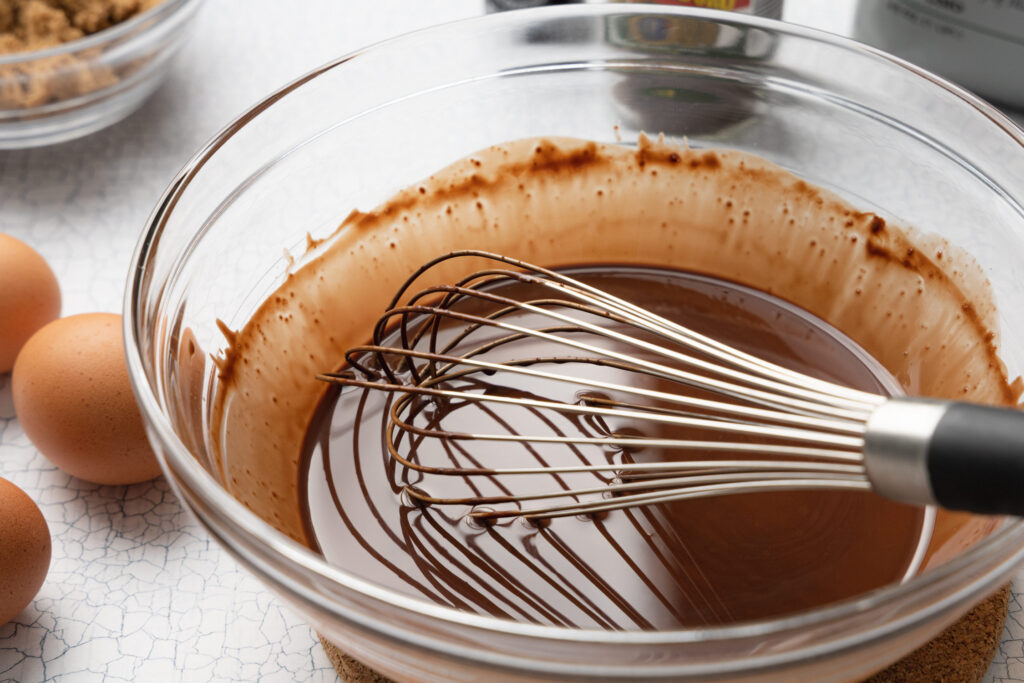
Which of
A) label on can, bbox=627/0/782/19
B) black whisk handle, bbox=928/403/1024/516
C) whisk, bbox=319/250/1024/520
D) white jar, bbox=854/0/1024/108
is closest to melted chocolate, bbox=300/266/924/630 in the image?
whisk, bbox=319/250/1024/520

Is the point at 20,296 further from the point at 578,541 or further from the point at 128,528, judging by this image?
the point at 578,541

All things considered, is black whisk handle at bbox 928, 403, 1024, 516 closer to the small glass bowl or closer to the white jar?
the white jar

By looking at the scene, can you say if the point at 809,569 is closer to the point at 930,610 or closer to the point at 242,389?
the point at 930,610

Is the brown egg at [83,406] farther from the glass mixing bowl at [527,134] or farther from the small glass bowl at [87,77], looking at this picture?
the small glass bowl at [87,77]

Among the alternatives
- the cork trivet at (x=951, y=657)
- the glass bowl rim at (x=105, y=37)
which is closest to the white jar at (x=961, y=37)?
the cork trivet at (x=951, y=657)

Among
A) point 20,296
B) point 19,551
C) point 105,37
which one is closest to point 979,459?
point 19,551
